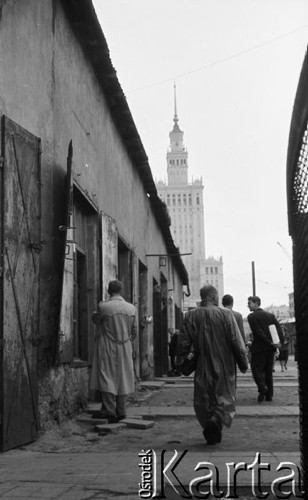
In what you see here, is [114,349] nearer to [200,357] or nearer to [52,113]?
[200,357]

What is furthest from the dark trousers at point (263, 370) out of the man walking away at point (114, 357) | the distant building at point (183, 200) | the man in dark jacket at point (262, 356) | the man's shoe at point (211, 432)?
the distant building at point (183, 200)

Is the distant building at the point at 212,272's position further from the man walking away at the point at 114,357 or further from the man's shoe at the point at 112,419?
the man's shoe at the point at 112,419

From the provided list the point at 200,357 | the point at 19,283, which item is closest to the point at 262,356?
the point at 200,357

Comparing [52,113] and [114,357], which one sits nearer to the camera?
[52,113]

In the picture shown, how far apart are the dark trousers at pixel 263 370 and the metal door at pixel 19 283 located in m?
4.95

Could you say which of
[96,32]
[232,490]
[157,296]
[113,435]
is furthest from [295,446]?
[157,296]

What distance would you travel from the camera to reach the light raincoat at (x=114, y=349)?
8.11 metres

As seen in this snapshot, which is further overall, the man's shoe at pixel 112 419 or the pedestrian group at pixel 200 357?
the man's shoe at pixel 112 419

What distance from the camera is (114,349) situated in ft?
27.1

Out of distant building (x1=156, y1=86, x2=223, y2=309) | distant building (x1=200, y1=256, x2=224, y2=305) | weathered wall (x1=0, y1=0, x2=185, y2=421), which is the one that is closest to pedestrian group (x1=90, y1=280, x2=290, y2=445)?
weathered wall (x1=0, y1=0, x2=185, y2=421)

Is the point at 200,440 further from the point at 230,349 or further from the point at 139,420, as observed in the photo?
the point at 139,420

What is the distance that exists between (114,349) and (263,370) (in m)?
3.47

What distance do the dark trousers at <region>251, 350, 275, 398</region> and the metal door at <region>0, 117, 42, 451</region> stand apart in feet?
16.2

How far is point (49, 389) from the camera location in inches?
287
